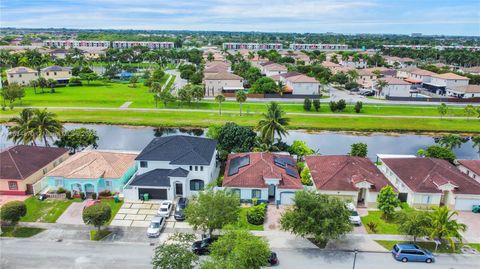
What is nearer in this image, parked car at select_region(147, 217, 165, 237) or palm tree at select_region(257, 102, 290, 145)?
parked car at select_region(147, 217, 165, 237)

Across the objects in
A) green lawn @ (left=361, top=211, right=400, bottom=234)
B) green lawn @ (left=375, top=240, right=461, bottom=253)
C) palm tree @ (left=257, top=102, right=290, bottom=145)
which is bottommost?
green lawn @ (left=375, top=240, right=461, bottom=253)

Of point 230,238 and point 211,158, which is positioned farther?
point 211,158

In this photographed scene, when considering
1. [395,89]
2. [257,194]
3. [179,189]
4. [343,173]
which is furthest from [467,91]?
[179,189]

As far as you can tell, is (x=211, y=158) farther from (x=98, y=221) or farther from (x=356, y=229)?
(x=356, y=229)

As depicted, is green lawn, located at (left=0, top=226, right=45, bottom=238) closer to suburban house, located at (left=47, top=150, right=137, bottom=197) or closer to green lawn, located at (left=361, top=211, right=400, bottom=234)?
suburban house, located at (left=47, top=150, right=137, bottom=197)

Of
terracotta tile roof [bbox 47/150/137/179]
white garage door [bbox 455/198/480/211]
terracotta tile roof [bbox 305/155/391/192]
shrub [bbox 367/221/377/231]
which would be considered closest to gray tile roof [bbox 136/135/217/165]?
terracotta tile roof [bbox 47/150/137/179]

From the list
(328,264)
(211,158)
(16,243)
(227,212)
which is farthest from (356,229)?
(16,243)

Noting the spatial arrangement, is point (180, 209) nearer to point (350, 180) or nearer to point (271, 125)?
point (350, 180)
